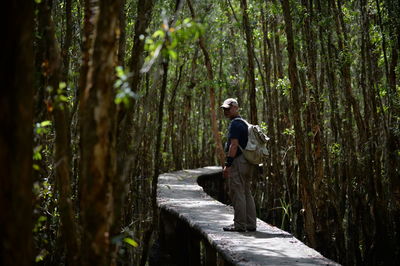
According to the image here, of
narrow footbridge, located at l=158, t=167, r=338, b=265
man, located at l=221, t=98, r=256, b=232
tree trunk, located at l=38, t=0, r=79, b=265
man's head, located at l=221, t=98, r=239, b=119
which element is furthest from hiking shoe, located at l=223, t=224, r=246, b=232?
tree trunk, located at l=38, t=0, r=79, b=265

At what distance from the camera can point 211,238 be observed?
557 centimetres

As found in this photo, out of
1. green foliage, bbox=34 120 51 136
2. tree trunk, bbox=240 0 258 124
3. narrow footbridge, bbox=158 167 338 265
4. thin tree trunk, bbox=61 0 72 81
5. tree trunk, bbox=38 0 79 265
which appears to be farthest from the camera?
tree trunk, bbox=240 0 258 124

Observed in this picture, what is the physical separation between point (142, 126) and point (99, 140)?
62 cm

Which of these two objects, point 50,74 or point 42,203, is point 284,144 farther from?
point 50,74

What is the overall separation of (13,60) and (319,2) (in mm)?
7131

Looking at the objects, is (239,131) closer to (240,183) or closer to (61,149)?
(240,183)

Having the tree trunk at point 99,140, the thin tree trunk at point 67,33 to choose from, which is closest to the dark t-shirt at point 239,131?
the thin tree trunk at point 67,33

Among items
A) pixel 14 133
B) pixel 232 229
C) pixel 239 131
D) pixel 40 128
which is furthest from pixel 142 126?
pixel 232 229

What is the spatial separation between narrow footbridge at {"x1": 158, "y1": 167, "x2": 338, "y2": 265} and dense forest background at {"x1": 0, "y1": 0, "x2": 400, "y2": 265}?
0.52 m

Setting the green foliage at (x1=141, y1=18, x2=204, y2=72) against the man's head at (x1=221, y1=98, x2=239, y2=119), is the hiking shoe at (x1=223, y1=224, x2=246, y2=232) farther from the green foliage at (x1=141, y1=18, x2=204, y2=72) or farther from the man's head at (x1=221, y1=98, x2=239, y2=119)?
the green foliage at (x1=141, y1=18, x2=204, y2=72)

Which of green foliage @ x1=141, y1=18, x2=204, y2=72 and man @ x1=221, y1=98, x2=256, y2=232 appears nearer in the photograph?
green foliage @ x1=141, y1=18, x2=204, y2=72

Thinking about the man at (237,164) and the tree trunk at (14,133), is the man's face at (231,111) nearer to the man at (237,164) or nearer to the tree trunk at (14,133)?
the man at (237,164)

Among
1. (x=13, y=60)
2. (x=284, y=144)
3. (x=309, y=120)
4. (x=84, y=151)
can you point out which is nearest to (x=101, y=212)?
(x=84, y=151)

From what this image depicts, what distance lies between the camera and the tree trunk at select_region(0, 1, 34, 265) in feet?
6.42
